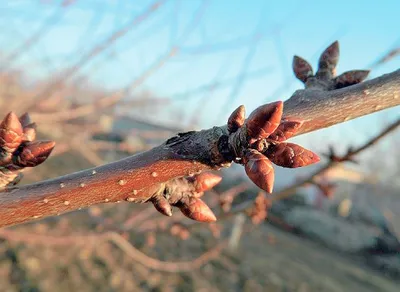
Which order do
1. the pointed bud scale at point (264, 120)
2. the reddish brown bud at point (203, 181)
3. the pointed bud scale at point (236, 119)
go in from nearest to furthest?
the pointed bud scale at point (264, 120)
the pointed bud scale at point (236, 119)
the reddish brown bud at point (203, 181)

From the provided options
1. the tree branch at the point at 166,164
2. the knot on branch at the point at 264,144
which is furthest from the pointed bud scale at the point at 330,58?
the knot on branch at the point at 264,144

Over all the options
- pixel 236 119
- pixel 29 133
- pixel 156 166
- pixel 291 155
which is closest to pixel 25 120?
pixel 29 133

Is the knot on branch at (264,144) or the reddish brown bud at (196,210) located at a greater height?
the knot on branch at (264,144)

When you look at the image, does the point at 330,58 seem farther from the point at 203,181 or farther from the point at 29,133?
the point at 29,133

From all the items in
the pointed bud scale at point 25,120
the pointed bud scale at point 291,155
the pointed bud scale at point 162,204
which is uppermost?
the pointed bud scale at point 25,120

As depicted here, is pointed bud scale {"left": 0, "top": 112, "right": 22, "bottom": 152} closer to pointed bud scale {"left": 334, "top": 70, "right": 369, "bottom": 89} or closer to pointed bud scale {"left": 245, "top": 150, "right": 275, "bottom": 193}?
pointed bud scale {"left": 245, "top": 150, "right": 275, "bottom": 193}

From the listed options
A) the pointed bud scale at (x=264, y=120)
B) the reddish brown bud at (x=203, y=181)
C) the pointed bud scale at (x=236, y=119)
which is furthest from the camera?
the reddish brown bud at (x=203, y=181)

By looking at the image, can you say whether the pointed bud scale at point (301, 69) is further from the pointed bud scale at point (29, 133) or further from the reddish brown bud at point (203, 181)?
the pointed bud scale at point (29, 133)
